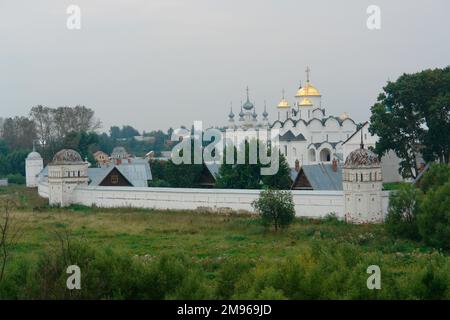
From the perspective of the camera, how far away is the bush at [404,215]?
22.1m

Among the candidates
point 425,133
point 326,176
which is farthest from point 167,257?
point 425,133

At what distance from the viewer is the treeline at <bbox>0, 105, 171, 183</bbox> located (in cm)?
5800

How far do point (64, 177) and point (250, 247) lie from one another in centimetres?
1479

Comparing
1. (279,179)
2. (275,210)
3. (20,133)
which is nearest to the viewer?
(275,210)

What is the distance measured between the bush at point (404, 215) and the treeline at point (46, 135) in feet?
119

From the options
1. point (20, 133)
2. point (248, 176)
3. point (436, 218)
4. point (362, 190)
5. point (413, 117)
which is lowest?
point (436, 218)

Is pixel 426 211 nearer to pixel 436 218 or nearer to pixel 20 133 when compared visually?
pixel 436 218

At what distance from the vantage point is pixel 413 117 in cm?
3603

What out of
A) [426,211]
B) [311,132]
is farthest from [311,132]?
[426,211]

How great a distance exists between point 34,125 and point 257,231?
5771cm

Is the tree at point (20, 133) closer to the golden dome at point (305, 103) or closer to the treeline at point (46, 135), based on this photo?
the treeline at point (46, 135)

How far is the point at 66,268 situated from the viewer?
13586mm

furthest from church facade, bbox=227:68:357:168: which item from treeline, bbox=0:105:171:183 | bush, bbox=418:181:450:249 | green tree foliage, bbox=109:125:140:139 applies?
green tree foliage, bbox=109:125:140:139

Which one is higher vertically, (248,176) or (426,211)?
(248,176)
